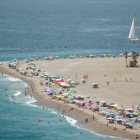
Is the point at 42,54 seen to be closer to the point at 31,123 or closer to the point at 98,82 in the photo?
the point at 98,82

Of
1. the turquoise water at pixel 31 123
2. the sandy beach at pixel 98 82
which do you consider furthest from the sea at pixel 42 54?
the sandy beach at pixel 98 82

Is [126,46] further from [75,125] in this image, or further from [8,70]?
[75,125]

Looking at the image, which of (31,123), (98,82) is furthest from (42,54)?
(31,123)

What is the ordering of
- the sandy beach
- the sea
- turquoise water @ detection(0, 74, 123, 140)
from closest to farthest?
turquoise water @ detection(0, 74, 123, 140), the sea, the sandy beach

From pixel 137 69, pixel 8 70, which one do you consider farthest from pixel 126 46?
pixel 8 70

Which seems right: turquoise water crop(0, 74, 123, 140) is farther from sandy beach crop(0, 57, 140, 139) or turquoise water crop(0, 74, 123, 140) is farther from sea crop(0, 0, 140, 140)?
sandy beach crop(0, 57, 140, 139)

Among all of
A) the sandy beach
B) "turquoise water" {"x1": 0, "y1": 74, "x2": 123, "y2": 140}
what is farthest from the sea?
the sandy beach

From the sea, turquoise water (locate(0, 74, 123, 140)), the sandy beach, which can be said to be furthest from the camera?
the sandy beach
